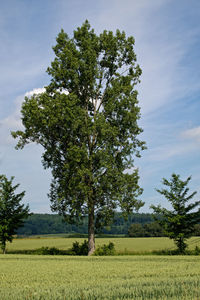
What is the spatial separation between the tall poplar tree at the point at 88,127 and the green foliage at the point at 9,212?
5.03m

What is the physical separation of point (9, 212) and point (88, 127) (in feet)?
43.1

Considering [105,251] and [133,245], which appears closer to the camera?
[105,251]

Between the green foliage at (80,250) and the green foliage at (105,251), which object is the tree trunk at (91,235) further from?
the green foliage at (80,250)

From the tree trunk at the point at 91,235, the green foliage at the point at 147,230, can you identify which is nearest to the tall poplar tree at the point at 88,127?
the tree trunk at the point at 91,235

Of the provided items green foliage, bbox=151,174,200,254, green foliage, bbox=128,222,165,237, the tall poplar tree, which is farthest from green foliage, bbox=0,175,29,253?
green foliage, bbox=128,222,165,237

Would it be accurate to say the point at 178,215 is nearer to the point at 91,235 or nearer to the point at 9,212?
the point at 91,235

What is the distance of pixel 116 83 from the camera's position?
29.5 metres

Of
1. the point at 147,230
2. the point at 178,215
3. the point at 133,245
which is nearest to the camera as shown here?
the point at 178,215

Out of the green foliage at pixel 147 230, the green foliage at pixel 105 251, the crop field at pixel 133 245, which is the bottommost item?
the green foliage at pixel 105 251

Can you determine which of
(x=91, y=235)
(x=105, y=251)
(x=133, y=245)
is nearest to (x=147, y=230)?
(x=133, y=245)

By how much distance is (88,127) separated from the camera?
27.3 m

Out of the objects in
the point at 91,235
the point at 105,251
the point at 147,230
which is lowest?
the point at 105,251

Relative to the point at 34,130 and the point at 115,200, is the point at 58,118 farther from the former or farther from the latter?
the point at 115,200

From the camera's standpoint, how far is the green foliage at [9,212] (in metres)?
31.4
